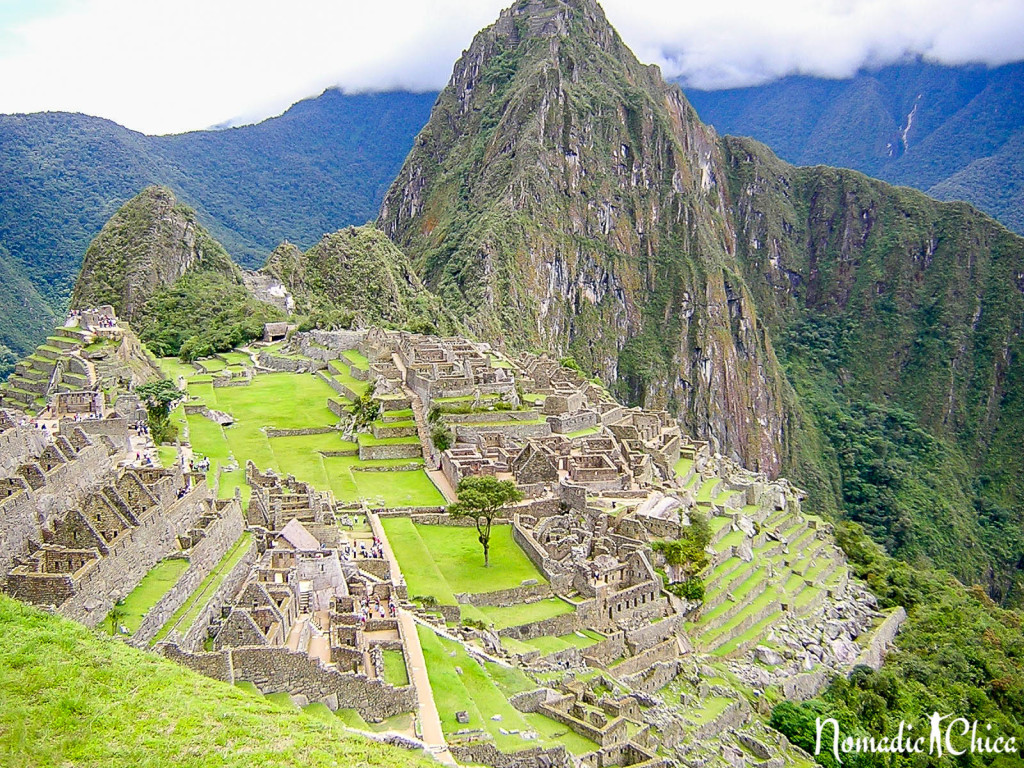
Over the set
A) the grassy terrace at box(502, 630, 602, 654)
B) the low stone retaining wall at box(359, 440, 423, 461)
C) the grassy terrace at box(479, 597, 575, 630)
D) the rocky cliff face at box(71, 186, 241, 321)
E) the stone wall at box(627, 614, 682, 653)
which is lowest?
the stone wall at box(627, 614, 682, 653)

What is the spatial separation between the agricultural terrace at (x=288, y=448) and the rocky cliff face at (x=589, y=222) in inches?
2837

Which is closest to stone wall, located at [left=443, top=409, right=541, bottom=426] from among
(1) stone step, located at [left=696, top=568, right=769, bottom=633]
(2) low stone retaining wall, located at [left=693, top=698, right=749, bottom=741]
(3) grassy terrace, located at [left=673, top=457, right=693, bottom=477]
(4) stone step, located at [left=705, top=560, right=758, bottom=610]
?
(3) grassy terrace, located at [left=673, top=457, right=693, bottom=477]

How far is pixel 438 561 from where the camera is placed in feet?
94.1

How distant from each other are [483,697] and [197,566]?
6619 mm

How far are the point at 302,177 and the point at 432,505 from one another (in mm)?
131382

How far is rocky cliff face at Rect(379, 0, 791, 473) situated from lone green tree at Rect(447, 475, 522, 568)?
297 feet

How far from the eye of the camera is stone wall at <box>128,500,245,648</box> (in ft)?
55.3

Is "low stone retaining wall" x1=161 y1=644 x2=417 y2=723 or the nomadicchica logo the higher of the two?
"low stone retaining wall" x1=161 y1=644 x2=417 y2=723

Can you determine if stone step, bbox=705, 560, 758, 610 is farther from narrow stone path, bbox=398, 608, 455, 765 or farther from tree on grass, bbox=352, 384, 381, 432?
tree on grass, bbox=352, 384, 381, 432

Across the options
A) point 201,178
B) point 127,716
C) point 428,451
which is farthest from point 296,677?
point 201,178

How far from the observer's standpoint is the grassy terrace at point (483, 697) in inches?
729

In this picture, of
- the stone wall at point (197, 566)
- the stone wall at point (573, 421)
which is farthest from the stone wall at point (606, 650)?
the stone wall at point (573, 421)

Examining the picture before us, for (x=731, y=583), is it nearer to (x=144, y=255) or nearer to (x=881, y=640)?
(x=881, y=640)

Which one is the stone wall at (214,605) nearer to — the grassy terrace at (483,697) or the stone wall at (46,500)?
the stone wall at (46,500)
